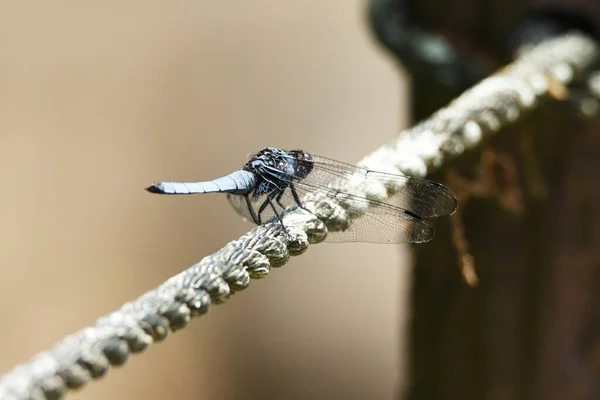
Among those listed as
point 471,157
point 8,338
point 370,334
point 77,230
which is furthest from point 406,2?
point 370,334

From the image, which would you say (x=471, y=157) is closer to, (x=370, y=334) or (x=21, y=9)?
(x=21, y=9)

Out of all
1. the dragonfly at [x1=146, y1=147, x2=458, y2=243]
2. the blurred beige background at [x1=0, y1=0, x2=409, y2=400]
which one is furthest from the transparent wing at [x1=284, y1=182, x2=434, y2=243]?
the blurred beige background at [x1=0, y1=0, x2=409, y2=400]

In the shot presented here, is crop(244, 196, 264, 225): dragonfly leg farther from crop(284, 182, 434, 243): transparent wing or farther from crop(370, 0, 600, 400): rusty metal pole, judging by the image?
crop(370, 0, 600, 400): rusty metal pole

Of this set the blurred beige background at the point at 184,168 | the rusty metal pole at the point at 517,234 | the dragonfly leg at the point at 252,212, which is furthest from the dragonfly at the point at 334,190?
the blurred beige background at the point at 184,168

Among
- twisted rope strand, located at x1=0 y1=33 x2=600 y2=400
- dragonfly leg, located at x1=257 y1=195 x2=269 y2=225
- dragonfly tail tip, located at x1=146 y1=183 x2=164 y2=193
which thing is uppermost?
dragonfly tail tip, located at x1=146 y1=183 x2=164 y2=193

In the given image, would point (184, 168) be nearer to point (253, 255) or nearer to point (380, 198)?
point (380, 198)
